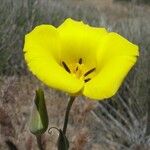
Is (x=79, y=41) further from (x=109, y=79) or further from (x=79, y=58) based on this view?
(x=109, y=79)

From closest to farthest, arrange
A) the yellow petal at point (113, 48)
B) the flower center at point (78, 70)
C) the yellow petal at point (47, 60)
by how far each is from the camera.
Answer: the yellow petal at point (47, 60) → the yellow petal at point (113, 48) → the flower center at point (78, 70)

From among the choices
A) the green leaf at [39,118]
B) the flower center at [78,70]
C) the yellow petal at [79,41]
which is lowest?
the green leaf at [39,118]

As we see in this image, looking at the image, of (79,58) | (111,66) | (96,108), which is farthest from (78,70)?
(96,108)

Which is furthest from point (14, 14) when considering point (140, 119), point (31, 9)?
point (140, 119)

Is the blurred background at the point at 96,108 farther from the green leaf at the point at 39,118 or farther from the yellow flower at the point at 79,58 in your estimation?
the green leaf at the point at 39,118

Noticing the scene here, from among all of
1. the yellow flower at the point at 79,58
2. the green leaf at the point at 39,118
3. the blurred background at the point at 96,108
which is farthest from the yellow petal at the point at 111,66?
the blurred background at the point at 96,108

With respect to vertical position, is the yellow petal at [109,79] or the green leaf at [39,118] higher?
the yellow petal at [109,79]

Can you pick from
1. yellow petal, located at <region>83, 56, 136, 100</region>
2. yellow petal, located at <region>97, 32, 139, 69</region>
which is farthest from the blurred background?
yellow petal, located at <region>83, 56, 136, 100</region>
